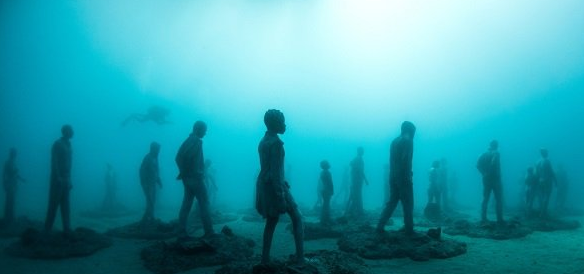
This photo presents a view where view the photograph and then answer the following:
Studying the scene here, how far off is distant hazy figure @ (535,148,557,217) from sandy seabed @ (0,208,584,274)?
4.19 meters

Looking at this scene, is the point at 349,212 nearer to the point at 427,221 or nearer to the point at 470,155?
the point at 427,221

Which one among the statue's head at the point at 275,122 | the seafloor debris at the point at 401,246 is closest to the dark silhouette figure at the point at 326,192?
the seafloor debris at the point at 401,246

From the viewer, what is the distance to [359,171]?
653 inches

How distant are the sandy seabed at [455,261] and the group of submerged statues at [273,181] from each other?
1365mm

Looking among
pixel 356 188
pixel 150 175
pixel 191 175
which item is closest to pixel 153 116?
pixel 150 175

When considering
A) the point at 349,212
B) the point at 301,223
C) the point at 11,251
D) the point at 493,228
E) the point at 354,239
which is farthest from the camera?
the point at 349,212

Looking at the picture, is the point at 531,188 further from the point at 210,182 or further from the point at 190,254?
the point at 210,182

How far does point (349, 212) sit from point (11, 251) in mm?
12160

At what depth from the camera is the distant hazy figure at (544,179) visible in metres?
14.0

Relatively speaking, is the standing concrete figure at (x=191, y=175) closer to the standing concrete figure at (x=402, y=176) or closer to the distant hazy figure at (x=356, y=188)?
the standing concrete figure at (x=402, y=176)

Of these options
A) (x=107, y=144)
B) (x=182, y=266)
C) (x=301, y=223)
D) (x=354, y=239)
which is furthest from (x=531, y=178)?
(x=107, y=144)

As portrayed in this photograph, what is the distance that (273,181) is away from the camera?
6.12 m

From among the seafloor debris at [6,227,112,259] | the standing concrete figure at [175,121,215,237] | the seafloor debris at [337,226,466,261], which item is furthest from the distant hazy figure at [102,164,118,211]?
the seafloor debris at [337,226,466,261]

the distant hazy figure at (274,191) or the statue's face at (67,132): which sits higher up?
the statue's face at (67,132)
